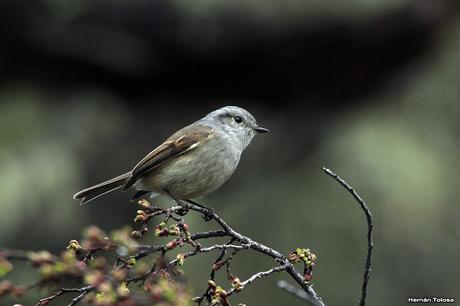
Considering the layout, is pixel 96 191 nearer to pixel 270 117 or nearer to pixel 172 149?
pixel 172 149

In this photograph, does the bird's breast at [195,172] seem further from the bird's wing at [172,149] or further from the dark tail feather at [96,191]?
the dark tail feather at [96,191]

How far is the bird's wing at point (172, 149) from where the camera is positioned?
13.2 feet

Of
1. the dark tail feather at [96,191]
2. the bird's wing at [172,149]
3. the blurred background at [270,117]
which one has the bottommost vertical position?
the dark tail feather at [96,191]

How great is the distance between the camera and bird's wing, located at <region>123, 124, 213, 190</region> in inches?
158

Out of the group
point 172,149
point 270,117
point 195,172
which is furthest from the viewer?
point 270,117

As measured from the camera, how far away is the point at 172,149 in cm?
414

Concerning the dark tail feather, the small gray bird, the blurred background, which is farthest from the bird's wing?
the blurred background

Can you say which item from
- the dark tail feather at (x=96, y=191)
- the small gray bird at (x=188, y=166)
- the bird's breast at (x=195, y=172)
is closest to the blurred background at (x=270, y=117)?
the dark tail feather at (x=96, y=191)

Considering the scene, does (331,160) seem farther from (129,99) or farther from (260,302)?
(129,99)

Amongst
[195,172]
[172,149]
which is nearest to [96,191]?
[172,149]

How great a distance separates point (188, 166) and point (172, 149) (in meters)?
0.20

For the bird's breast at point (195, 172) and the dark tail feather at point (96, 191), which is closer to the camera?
the bird's breast at point (195, 172)

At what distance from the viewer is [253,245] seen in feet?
7.67

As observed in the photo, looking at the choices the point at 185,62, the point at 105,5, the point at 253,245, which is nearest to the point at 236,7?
the point at 185,62
